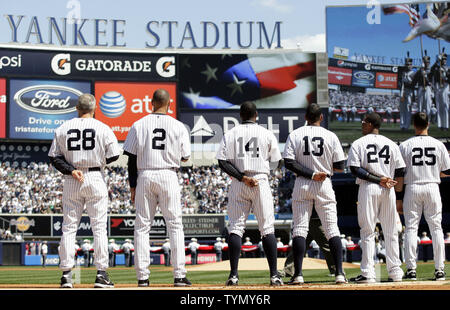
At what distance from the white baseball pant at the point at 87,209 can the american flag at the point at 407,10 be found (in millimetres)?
40591

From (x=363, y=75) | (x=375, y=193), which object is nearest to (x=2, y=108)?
(x=363, y=75)

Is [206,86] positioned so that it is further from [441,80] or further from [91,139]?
[91,139]

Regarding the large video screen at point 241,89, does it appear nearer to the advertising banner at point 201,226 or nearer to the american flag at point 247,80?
the american flag at point 247,80

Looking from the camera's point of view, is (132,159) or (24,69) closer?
(132,159)

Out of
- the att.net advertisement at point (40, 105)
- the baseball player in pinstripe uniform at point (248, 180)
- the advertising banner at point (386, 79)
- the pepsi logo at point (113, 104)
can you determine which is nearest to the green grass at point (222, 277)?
the baseball player in pinstripe uniform at point (248, 180)

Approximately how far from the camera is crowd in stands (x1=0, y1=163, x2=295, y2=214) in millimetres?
38062

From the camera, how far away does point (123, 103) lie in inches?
1718

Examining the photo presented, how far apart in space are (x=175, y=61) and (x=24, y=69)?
9.72 meters

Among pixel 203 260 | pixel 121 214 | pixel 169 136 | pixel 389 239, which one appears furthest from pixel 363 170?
pixel 121 214

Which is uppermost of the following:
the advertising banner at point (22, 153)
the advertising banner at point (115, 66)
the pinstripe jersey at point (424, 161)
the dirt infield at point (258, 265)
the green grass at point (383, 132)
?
the advertising banner at point (115, 66)

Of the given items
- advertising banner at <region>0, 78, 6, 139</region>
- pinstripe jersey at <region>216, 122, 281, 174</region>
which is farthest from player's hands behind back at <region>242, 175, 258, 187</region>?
advertising banner at <region>0, 78, 6, 139</region>

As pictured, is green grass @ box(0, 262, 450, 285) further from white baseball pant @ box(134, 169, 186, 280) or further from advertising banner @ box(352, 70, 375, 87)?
advertising banner @ box(352, 70, 375, 87)

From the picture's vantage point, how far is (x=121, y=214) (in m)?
36.0

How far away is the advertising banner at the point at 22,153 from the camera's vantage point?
43156 mm
